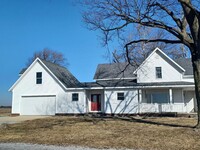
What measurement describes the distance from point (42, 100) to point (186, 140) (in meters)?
19.4

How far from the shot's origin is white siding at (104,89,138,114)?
2328 centimetres

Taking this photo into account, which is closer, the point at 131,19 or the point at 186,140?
the point at 186,140

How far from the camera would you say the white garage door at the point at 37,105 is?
25484 millimetres

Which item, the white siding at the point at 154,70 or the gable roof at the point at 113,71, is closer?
the white siding at the point at 154,70

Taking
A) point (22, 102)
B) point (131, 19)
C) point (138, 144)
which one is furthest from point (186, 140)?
point (22, 102)

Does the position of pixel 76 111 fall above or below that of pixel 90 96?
below

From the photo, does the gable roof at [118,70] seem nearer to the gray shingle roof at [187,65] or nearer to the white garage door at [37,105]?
the gray shingle roof at [187,65]

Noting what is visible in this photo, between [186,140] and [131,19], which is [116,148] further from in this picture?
[131,19]

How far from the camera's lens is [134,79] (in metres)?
26.7

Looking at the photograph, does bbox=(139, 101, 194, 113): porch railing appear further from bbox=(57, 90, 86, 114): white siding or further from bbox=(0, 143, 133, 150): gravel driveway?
bbox=(0, 143, 133, 150): gravel driveway

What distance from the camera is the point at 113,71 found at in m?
28.7

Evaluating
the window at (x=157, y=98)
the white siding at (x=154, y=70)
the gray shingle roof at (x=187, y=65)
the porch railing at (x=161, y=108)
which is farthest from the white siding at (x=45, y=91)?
the gray shingle roof at (x=187, y=65)

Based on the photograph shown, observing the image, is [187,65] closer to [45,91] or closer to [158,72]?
[158,72]

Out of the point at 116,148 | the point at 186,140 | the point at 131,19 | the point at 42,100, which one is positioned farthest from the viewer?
the point at 42,100
